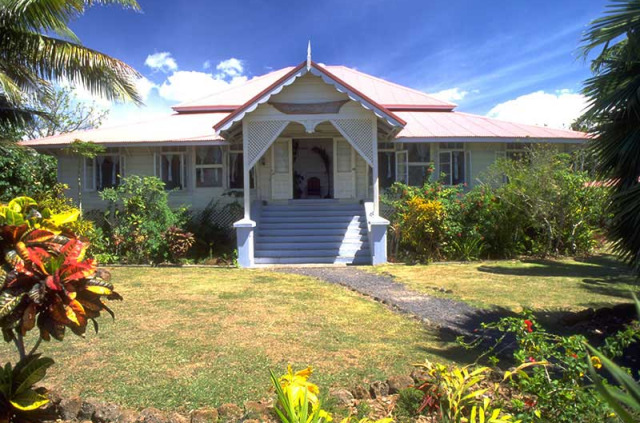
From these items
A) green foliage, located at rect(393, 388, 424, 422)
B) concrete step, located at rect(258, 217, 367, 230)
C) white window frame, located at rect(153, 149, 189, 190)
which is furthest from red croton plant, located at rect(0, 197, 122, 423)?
white window frame, located at rect(153, 149, 189, 190)

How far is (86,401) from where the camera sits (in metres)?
3.23

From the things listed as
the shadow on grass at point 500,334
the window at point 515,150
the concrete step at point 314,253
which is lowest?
the shadow on grass at point 500,334

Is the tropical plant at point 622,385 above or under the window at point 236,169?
under

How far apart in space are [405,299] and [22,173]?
36.2 ft

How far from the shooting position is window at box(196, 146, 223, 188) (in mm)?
15297

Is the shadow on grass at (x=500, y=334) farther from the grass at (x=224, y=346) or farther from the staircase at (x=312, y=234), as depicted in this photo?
the staircase at (x=312, y=234)

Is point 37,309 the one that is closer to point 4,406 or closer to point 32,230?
point 32,230

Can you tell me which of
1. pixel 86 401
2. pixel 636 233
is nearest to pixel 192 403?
pixel 86 401

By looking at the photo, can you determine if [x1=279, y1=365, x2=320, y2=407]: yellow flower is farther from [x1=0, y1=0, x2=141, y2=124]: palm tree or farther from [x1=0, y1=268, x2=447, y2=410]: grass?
[x1=0, y1=0, x2=141, y2=124]: palm tree

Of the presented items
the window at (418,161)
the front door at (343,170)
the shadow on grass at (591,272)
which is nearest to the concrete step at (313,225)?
the front door at (343,170)

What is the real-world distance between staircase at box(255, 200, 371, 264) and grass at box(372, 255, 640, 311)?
5.28 feet

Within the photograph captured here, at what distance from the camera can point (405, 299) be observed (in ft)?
24.2

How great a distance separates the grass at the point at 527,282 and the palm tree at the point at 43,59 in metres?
8.09

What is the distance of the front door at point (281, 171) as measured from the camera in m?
14.8
